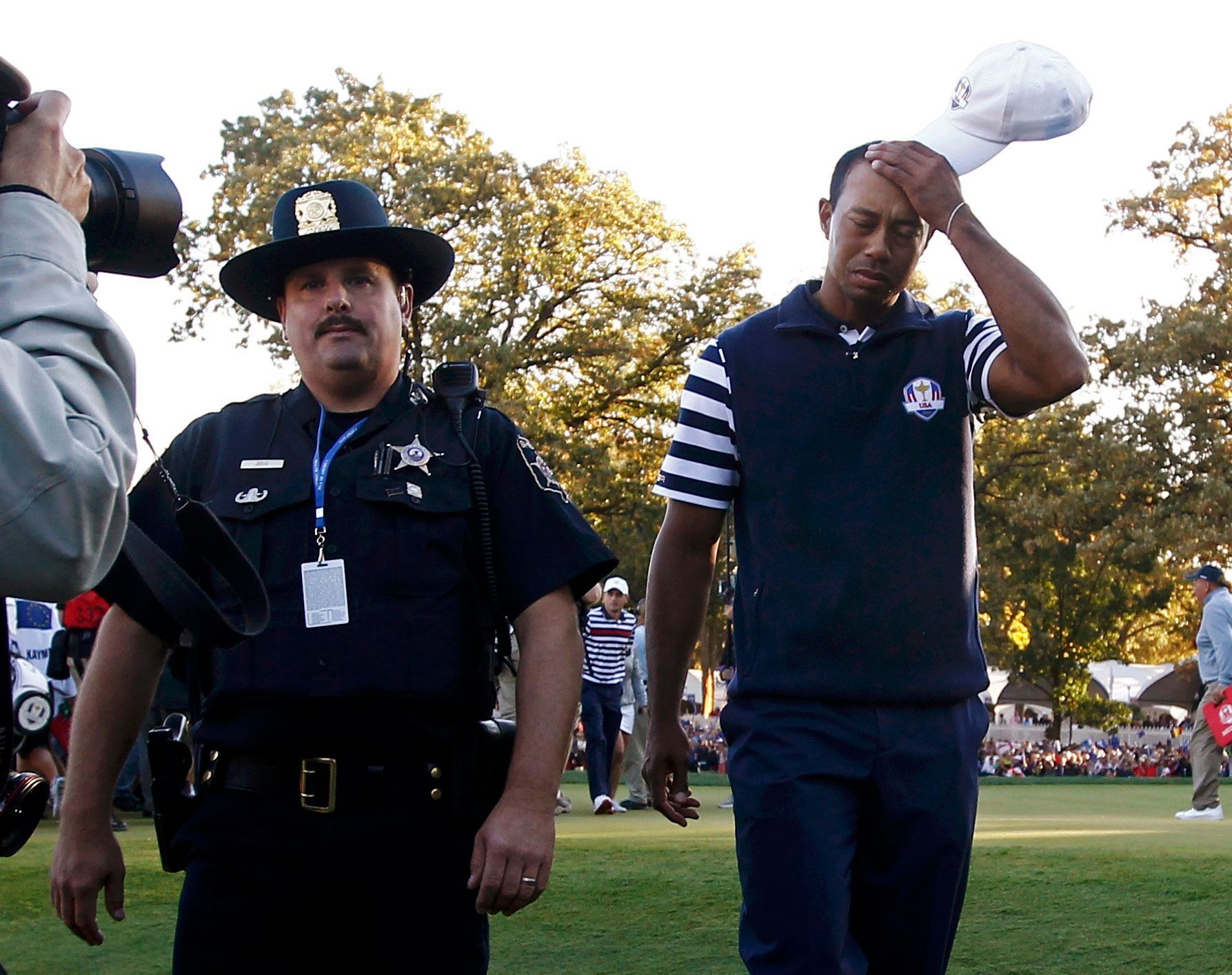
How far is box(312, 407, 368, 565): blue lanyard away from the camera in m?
3.49

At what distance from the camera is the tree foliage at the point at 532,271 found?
1256 inches

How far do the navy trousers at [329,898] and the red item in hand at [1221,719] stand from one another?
10941 millimetres

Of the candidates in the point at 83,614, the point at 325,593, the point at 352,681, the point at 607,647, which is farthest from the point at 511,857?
the point at 607,647

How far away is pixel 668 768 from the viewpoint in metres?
4.23

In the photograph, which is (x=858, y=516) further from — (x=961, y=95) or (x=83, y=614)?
(x=83, y=614)

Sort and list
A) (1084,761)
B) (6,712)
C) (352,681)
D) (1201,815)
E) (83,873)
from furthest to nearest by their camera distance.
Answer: (1084,761) → (1201,815) → (83,873) → (352,681) → (6,712)

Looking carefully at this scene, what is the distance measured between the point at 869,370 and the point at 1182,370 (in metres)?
29.3

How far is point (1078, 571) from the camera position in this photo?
4219 cm

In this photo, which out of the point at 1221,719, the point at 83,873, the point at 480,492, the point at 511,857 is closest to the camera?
the point at 511,857

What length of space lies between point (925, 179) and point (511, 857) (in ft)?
6.11

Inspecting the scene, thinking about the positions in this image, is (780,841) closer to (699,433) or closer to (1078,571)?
(699,433)

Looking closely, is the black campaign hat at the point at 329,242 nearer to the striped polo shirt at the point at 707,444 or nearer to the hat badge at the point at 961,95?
the striped polo shirt at the point at 707,444

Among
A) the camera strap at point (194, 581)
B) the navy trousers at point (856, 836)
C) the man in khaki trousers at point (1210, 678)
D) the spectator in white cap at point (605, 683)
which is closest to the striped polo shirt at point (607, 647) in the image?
the spectator in white cap at point (605, 683)

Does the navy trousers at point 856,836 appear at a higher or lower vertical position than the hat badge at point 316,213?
lower
